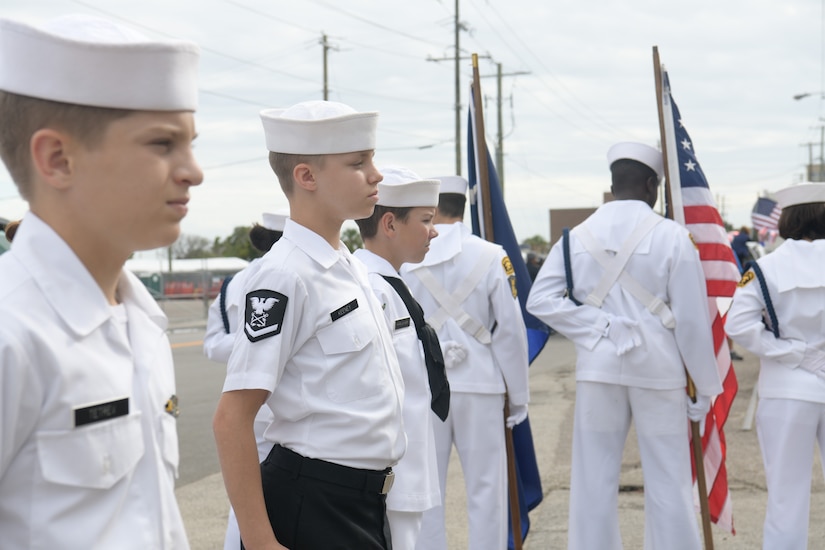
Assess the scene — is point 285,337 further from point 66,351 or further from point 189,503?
point 189,503

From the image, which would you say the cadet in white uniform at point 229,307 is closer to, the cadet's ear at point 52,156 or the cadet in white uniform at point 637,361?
the cadet in white uniform at point 637,361

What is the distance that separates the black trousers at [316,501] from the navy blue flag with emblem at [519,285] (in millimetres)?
3387

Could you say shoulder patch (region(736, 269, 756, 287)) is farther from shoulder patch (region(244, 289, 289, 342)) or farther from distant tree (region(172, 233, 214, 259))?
distant tree (region(172, 233, 214, 259))

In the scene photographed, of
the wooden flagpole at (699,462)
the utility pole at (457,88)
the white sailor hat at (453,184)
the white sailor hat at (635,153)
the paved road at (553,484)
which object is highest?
the utility pole at (457,88)

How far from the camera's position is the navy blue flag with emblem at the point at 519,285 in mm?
6211

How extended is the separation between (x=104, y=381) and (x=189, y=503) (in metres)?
5.63

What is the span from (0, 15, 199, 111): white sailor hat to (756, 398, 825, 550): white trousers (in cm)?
423

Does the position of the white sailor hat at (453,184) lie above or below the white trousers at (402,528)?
above

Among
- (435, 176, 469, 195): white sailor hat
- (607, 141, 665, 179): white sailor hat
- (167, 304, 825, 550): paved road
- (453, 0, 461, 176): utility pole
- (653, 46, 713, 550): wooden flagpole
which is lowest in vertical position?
(167, 304, 825, 550): paved road

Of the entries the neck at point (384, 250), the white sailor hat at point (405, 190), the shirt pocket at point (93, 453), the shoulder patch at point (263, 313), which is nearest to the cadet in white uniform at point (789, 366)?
the white sailor hat at point (405, 190)

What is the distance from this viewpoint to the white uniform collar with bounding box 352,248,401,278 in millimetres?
4148

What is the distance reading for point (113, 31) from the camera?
5.60ft

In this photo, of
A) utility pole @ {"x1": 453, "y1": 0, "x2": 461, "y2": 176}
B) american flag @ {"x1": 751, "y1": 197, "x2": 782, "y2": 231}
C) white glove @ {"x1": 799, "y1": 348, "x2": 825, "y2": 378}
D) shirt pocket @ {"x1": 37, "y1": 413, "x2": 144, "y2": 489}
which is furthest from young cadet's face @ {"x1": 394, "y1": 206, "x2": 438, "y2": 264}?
utility pole @ {"x1": 453, "y1": 0, "x2": 461, "y2": 176}

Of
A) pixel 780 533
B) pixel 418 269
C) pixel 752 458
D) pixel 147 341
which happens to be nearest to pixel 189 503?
pixel 418 269
